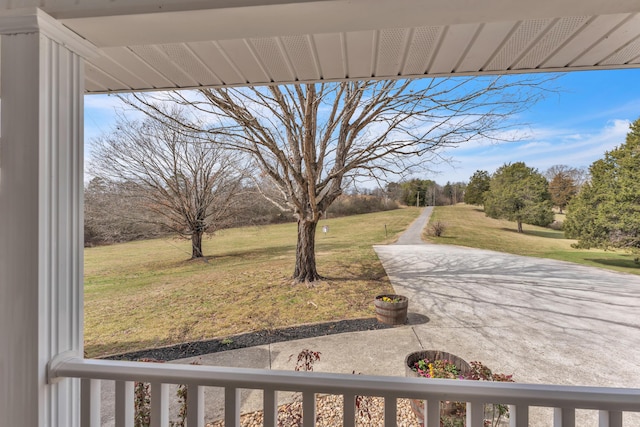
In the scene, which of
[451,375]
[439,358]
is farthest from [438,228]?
[451,375]

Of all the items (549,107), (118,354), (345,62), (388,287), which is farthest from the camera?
(388,287)

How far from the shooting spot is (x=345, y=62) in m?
1.11

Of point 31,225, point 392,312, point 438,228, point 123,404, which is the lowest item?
point 392,312

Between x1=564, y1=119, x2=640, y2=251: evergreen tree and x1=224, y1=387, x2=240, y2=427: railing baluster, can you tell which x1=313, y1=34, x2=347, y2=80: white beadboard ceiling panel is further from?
x1=564, y1=119, x2=640, y2=251: evergreen tree

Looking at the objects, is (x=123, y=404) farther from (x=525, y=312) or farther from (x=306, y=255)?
(x=525, y=312)

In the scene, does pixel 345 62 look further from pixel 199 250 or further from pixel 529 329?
pixel 199 250

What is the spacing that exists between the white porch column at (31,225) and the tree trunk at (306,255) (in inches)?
155

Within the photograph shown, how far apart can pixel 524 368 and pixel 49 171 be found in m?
4.03

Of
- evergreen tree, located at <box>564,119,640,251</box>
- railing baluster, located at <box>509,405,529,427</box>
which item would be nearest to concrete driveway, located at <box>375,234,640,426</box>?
evergreen tree, located at <box>564,119,640,251</box>

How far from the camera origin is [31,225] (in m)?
0.73

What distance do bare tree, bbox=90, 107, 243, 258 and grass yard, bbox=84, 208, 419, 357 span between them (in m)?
0.45

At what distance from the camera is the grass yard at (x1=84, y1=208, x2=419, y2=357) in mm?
3947

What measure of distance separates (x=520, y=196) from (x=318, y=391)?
19.1ft

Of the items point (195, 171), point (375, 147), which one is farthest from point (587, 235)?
point (195, 171)
